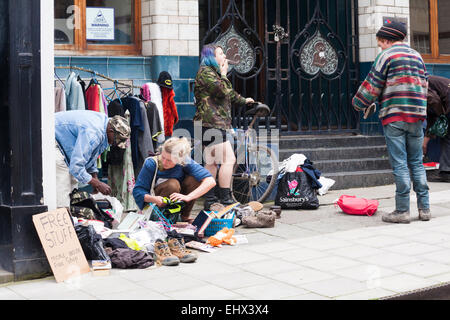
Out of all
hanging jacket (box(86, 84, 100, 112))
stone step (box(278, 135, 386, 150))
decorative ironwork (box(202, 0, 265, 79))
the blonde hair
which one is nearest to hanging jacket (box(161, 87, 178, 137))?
hanging jacket (box(86, 84, 100, 112))

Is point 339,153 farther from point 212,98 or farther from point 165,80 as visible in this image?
point 165,80

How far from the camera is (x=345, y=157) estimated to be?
11.3 m

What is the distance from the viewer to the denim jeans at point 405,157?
804 centimetres

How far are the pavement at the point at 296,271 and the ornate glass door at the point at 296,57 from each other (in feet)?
12.4

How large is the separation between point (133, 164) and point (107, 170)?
15.5 inches

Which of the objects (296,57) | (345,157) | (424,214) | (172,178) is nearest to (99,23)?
(296,57)

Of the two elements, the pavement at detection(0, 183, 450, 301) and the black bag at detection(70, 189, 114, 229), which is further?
the black bag at detection(70, 189, 114, 229)

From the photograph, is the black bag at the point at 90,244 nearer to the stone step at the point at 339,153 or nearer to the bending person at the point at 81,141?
the bending person at the point at 81,141

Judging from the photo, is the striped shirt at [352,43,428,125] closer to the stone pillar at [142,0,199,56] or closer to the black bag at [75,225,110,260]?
the stone pillar at [142,0,199,56]

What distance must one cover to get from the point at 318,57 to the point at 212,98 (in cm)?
360

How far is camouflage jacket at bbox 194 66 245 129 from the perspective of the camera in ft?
28.8

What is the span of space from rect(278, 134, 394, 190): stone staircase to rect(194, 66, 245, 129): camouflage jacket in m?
2.00

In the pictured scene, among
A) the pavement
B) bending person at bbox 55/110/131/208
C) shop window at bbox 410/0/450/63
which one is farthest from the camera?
shop window at bbox 410/0/450/63
